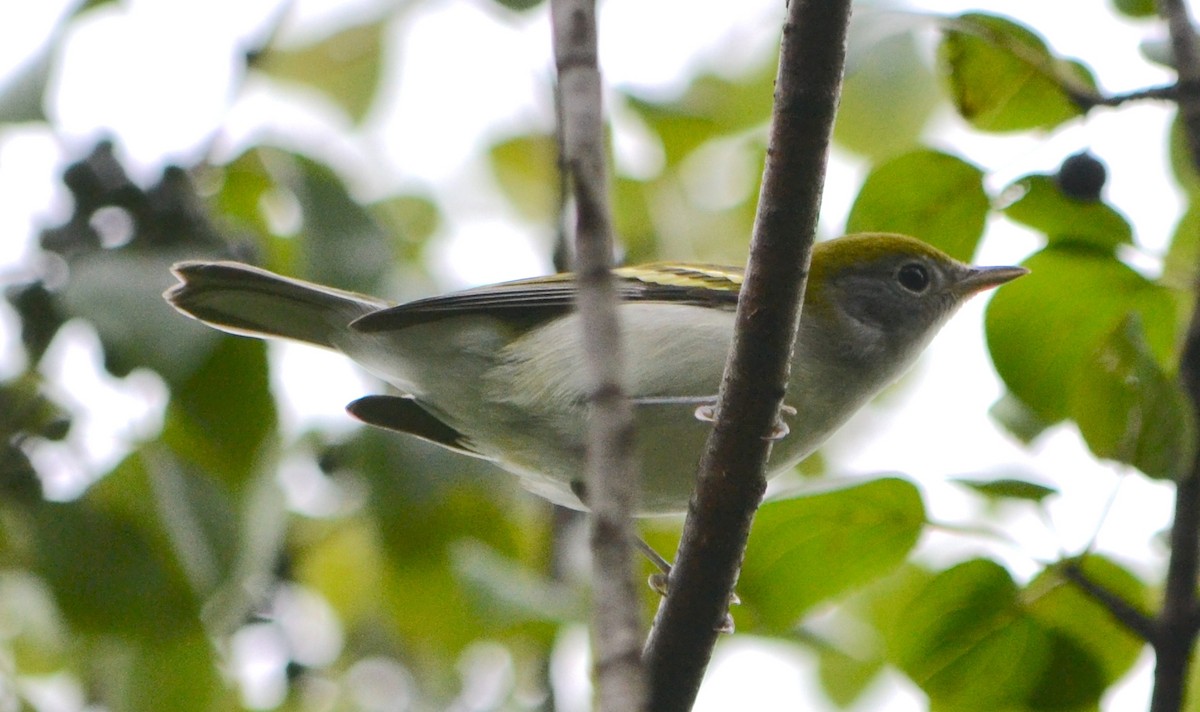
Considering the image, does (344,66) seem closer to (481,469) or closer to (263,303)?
(263,303)

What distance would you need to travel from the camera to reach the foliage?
3.19m

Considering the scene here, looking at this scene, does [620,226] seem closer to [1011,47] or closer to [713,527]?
[1011,47]

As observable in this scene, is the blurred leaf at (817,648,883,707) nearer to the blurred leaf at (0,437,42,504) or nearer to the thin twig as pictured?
the thin twig

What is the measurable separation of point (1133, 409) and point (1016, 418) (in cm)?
71

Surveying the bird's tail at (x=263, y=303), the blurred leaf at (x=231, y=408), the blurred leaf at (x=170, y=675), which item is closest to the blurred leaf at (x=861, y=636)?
the blurred leaf at (x=231, y=408)

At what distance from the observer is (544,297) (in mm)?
4004

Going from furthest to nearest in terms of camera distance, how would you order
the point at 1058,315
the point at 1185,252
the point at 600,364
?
the point at 1185,252 → the point at 1058,315 → the point at 600,364

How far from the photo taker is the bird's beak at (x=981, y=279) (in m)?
4.49

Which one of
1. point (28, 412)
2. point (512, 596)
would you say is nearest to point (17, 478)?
point (28, 412)

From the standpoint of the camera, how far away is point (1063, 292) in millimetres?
3254

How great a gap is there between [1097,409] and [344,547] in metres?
3.96

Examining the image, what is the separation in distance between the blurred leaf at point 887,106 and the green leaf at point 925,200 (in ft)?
6.22

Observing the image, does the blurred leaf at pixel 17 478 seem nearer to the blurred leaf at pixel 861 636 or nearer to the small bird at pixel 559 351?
the small bird at pixel 559 351

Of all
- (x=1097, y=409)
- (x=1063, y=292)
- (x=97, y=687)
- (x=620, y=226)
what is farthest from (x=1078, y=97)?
(x=97, y=687)
